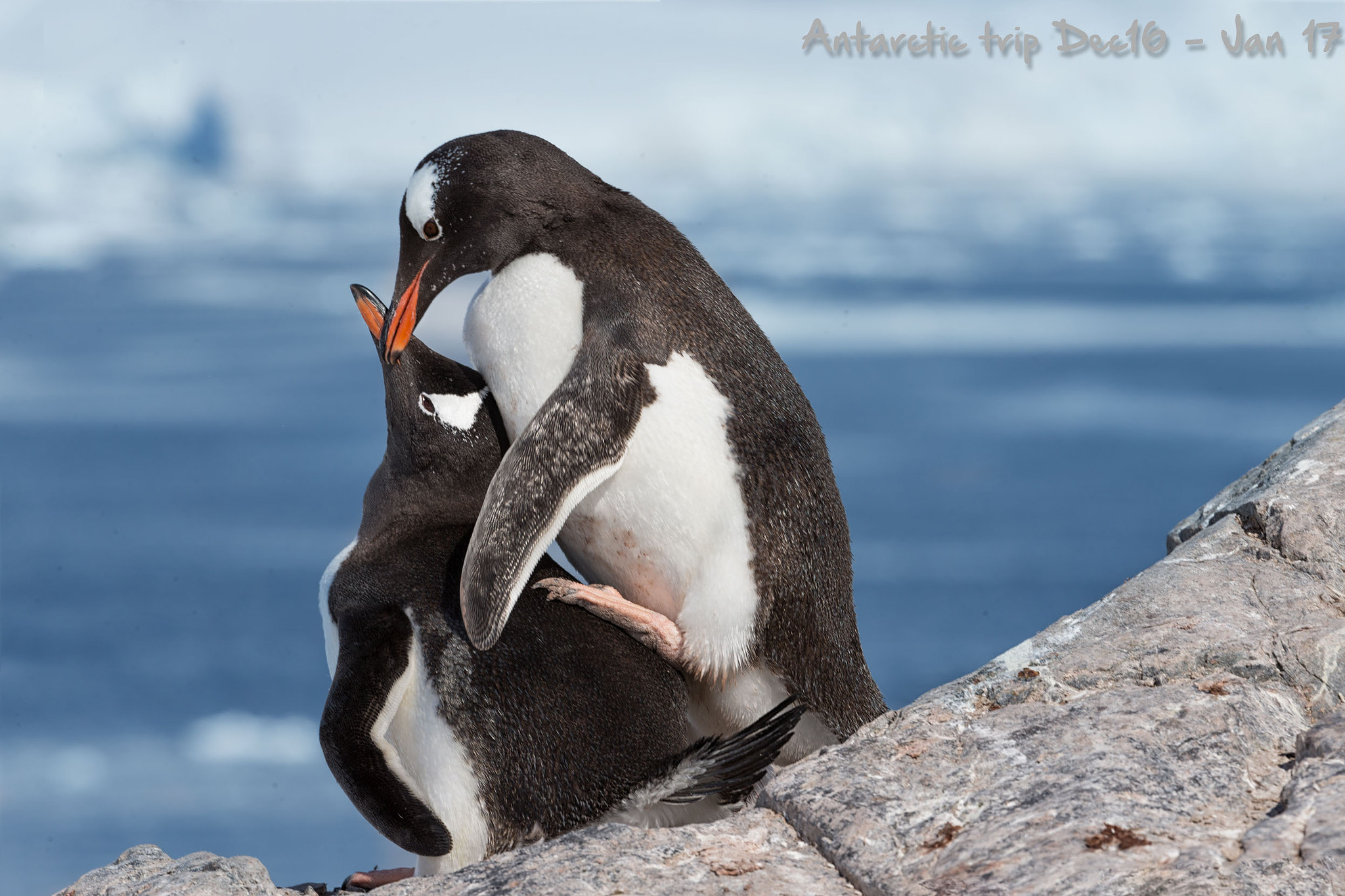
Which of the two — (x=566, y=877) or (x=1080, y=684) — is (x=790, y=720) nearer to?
(x=1080, y=684)

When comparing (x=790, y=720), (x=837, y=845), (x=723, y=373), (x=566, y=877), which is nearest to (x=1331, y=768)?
(x=837, y=845)

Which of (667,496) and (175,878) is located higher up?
(667,496)

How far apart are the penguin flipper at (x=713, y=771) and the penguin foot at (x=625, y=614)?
256mm

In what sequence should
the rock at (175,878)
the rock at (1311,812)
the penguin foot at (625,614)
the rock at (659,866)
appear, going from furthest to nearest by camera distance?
the penguin foot at (625,614) < the rock at (175,878) < the rock at (659,866) < the rock at (1311,812)

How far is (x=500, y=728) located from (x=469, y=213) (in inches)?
36.2

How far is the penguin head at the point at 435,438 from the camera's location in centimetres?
230

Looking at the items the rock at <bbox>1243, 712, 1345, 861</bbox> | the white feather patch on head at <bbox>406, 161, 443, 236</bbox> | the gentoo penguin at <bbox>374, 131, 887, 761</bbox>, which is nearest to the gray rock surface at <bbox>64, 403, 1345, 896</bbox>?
the rock at <bbox>1243, 712, 1345, 861</bbox>

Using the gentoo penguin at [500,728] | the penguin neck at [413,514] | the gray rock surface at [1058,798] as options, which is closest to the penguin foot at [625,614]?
the gentoo penguin at [500,728]

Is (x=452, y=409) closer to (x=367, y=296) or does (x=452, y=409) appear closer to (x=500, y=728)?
(x=367, y=296)

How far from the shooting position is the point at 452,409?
232 cm

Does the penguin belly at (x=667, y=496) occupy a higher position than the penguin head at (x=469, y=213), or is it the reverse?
the penguin head at (x=469, y=213)

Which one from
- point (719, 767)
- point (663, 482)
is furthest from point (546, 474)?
point (719, 767)

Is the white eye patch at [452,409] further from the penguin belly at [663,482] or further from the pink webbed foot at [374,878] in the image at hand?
the pink webbed foot at [374,878]

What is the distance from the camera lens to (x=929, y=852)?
1.51 metres
